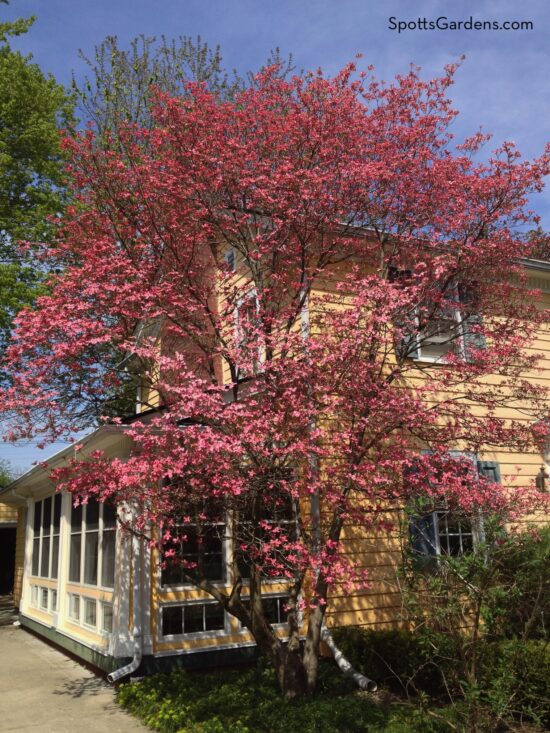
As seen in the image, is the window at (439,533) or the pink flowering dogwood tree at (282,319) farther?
the window at (439,533)

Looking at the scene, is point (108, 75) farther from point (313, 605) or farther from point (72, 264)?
point (313, 605)

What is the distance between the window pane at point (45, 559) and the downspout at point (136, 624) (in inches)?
222

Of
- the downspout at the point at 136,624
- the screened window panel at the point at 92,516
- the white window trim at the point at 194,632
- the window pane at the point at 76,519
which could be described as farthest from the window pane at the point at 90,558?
the white window trim at the point at 194,632

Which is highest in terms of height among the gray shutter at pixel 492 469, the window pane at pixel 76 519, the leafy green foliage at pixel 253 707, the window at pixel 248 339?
the window at pixel 248 339

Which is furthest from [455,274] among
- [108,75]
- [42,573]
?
[108,75]

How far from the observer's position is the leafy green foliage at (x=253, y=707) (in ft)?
19.4

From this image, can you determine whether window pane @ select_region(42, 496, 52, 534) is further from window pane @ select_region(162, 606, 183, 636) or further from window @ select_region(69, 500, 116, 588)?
window pane @ select_region(162, 606, 183, 636)

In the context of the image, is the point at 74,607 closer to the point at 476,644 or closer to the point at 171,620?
the point at 171,620

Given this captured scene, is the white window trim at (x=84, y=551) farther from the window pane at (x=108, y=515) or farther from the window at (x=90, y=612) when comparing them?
the window at (x=90, y=612)

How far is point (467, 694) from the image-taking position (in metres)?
4.88

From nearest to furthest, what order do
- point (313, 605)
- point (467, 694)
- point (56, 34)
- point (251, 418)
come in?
point (467, 694)
point (251, 418)
point (313, 605)
point (56, 34)

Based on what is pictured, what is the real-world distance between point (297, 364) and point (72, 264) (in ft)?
14.6

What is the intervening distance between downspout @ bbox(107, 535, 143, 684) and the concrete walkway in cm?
31

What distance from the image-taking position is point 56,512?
12.4 metres
